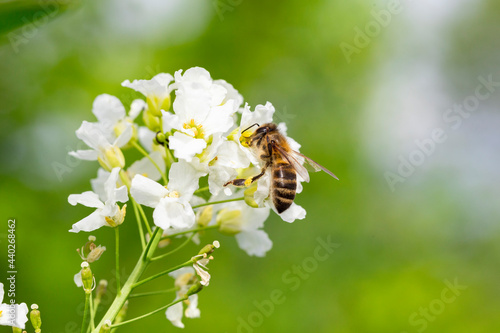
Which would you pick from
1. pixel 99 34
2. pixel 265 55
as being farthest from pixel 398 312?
pixel 99 34

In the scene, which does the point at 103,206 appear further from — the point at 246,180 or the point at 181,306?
the point at 181,306

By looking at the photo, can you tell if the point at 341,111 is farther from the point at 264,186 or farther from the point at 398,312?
the point at 264,186

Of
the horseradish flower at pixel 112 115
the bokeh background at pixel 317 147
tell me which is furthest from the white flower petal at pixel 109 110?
the bokeh background at pixel 317 147

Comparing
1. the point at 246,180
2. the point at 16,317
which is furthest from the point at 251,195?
the point at 16,317

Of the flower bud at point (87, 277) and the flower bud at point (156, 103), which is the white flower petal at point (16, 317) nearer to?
the flower bud at point (87, 277)

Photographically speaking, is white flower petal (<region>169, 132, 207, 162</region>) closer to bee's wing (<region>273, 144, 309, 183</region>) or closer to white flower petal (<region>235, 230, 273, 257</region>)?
bee's wing (<region>273, 144, 309, 183</region>)

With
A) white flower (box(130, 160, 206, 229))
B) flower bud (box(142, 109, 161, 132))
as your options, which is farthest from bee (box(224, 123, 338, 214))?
flower bud (box(142, 109, 161, 132))
